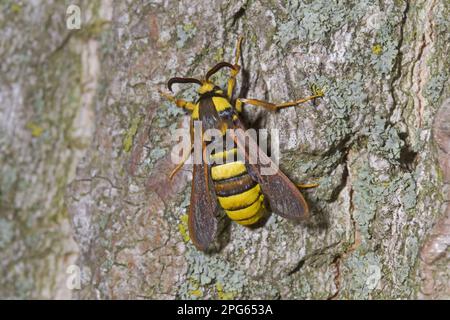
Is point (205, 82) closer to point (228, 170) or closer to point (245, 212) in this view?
point (228, 170)

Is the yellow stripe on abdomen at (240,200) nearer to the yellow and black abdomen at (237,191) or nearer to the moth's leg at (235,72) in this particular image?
the yellow and black abdomen at (237,191)

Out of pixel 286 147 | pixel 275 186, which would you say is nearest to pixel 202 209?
pixel 275 186

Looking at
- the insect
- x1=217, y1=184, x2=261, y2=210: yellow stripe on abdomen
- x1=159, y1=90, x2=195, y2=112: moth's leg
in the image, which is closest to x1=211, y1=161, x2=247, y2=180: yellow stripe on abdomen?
the insect

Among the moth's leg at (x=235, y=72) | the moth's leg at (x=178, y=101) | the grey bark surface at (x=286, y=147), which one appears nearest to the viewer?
the grey bark surface at (x=286, y=147)

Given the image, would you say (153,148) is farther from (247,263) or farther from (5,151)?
(5,151)

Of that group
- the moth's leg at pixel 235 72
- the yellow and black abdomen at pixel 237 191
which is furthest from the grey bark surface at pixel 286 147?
the yellow and black abdomen at pixel 237 191

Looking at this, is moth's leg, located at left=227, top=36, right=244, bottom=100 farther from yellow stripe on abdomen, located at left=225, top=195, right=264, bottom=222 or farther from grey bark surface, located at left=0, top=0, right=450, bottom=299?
yellow stripe on abdomen, located at left=225, top=195, right=264, bottom=222

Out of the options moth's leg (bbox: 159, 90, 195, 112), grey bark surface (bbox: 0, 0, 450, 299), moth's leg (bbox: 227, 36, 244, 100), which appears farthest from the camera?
moth's leg (bbox: 159, 90, 195, 112)

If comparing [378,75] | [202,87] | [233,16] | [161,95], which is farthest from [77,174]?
[378,75]
